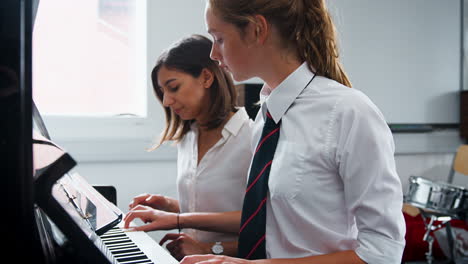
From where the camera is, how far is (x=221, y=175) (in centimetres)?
169

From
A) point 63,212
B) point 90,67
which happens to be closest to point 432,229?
point 90,67

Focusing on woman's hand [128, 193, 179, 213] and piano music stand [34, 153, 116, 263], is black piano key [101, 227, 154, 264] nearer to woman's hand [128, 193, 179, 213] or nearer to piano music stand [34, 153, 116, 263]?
piano music stand [34, 153, 116, 263]

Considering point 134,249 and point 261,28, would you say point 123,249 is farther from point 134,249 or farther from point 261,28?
point 261,28

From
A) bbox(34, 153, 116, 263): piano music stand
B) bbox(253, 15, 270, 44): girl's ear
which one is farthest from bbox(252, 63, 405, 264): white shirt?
bbox(34, 153, 116, 263): piano music stand

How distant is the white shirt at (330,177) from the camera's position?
92 centimetres

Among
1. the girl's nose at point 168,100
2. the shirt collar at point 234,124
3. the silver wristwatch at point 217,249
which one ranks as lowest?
the silver wristwatch at point 217,249

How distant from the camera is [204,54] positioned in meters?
1.76

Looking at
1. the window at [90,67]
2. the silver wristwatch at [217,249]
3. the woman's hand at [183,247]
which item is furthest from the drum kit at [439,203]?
the woman's hand at [183,247]

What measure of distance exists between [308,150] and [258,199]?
0.57 feet

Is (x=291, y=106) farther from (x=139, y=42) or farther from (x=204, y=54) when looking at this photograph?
(x=139, y=42)

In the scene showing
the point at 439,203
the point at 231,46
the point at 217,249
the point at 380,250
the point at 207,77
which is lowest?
the point at 439,203

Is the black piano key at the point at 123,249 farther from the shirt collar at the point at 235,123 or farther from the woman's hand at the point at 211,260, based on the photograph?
the shirt collar at the point at 235,123

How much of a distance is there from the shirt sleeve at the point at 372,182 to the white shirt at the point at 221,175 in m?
0.75

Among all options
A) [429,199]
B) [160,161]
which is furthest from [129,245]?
[429,199]
